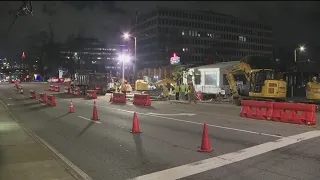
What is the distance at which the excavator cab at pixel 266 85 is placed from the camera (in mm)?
23344

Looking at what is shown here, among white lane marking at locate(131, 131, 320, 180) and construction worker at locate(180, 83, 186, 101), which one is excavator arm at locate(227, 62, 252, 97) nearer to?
construction worker at locate(180, 83, 186, 101)

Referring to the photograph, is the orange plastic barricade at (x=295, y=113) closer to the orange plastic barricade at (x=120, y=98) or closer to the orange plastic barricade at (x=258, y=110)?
the orange plastic barricade at (x=258, y=110)

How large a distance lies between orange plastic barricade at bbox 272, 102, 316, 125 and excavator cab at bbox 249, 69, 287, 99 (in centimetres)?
708

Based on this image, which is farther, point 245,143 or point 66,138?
point 66,138

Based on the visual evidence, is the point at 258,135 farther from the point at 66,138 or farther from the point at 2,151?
the point at 2,151

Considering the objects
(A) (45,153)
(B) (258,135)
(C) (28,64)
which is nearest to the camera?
(A) (45,153)

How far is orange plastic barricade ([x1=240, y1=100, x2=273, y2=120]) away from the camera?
16859 millimetres

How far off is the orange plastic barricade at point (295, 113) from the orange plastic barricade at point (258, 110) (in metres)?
0.31

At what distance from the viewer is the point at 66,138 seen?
41.1ft

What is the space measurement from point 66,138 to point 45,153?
329 cm

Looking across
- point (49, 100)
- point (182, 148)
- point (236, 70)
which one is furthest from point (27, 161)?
point (236, 70)

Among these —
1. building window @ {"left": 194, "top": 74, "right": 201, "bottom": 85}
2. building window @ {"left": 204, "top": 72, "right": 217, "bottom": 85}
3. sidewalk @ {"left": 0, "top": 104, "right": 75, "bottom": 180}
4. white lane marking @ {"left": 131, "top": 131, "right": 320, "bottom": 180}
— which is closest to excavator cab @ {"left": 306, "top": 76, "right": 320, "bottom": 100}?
white lane marking @ {"left": 131, "top": 131, "right": 320, "bottom": 180}

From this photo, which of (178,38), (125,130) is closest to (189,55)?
(178,38)

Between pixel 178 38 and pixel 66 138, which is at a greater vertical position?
pixel 178 38
